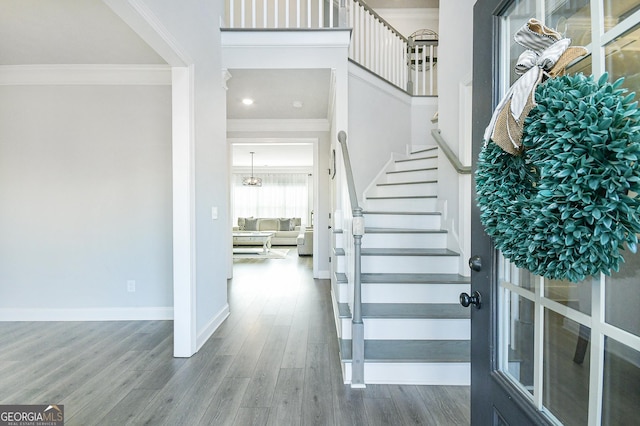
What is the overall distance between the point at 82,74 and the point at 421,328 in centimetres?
391

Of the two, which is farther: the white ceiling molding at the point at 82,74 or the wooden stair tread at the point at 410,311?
the white ceiling molding at the point at 82,74

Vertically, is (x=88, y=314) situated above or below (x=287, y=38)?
below

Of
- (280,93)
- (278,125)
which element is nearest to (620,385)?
(280,93)

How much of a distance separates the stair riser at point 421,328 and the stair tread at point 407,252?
0.61 m

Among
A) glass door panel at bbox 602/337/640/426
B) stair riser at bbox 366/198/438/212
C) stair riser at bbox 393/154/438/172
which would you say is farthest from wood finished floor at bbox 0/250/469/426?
stair riser at bbox 393/154/438/172

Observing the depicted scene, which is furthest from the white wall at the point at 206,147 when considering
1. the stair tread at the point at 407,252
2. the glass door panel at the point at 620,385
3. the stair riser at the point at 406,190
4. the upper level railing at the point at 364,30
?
the glass door panel at the point at 620,385

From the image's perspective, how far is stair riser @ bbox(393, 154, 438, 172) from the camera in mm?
3484

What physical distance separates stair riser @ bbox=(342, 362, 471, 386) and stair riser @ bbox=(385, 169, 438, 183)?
6.70ft

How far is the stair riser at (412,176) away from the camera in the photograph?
3363 millimetres

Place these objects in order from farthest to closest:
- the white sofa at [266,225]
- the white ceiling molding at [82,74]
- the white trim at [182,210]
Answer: the white sofa at [266,225] → the white ceiling molding at [82,74] → the white trim at [182,210]

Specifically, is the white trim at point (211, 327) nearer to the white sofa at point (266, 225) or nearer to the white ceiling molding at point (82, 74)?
the white ceiling molding at point (82, 74)

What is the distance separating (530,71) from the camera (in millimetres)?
593

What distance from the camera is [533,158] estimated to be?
1.94 ft

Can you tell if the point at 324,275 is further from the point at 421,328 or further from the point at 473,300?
the point at 473,300
